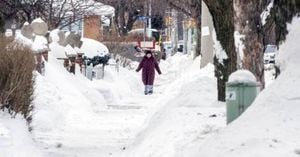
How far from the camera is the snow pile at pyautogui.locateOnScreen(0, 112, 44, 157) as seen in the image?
8.15m

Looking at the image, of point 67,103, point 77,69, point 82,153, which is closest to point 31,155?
point 82,153

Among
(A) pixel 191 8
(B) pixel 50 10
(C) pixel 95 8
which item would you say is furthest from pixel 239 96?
(A) pixel 191 8

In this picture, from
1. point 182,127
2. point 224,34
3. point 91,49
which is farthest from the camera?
point 91,49

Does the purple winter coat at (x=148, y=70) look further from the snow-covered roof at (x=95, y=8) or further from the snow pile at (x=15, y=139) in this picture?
the snow pile at (x=15, y=139)

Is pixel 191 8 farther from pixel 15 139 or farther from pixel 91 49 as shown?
pixel 15 139

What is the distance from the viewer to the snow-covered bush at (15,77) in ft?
32.0

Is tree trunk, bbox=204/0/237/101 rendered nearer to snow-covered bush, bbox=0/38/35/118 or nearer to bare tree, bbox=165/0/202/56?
snow-covered bush, bbox=0/38/35/118

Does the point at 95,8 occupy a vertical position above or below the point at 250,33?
above

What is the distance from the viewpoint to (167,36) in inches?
3450

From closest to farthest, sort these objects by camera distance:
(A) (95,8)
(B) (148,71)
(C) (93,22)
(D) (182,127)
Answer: (D) (182,127) < (B) (148,71) < (A) (95,8) < (C) (93,22)

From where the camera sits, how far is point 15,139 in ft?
29.6

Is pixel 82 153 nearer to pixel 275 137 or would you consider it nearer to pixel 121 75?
pixel 275 137

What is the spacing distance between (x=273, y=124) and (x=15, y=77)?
211 inches

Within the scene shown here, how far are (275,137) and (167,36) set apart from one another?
8279 centimetres
